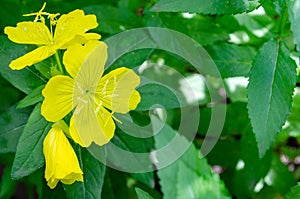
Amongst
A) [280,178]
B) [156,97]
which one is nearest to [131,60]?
[156,97]

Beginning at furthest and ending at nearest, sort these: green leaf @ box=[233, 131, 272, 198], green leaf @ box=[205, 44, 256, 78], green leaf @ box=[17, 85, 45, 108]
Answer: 1. green leaf @ box=[233, 131, 272, 198]
2. green leaf @ box=[205, 44, 256, 78]
3. green leaf @ box=[17, 85, 45, 108]

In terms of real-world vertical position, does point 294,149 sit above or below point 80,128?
below

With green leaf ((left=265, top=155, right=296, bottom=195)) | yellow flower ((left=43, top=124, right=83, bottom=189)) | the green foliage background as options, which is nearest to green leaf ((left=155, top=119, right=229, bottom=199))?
the green foliage background

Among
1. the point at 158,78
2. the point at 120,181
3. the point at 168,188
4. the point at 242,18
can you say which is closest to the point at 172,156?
the point at 168,188

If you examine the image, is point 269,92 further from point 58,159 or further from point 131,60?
point 58,159

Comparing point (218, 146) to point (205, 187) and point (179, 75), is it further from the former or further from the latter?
point (205, 187)

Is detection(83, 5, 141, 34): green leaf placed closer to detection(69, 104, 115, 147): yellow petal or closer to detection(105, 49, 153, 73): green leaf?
detection(105, 49, 153, 73): green leaf

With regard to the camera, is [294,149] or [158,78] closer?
[158,78]
